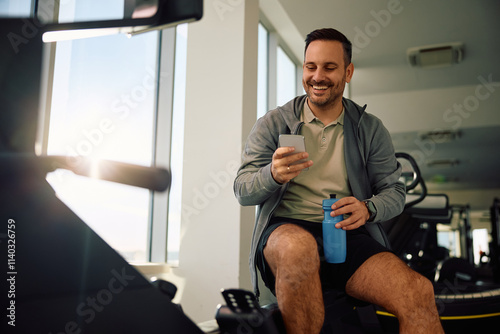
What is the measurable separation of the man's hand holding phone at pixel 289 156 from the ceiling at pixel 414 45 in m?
2.78

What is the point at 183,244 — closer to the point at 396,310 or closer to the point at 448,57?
the point at 396,310

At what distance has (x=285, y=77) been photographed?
484 centimetres

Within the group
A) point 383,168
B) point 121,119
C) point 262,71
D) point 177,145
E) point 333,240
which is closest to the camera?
point 333,240

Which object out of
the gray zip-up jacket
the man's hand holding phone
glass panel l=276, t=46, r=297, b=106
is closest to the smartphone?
the man's hand holding phone

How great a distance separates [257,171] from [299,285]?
0.40m

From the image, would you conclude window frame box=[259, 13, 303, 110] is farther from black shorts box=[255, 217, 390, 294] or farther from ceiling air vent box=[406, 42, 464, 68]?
black shorts box=[255, 217, 390, 294]

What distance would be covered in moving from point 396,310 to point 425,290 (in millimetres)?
96

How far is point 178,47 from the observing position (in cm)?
308

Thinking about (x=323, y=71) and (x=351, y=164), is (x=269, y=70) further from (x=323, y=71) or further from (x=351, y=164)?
(x=351, y=164)

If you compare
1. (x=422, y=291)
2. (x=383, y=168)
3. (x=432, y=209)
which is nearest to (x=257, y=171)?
(x=383, y=168)

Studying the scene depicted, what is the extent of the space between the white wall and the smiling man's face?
1.21 metres

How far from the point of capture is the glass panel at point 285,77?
457cm

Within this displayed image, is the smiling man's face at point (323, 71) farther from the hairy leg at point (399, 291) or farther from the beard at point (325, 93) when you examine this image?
the hairy leg at point (399, 291)

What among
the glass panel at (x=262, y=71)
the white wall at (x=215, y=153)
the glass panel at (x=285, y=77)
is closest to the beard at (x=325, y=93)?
the white wall at (x=215, y=153)
